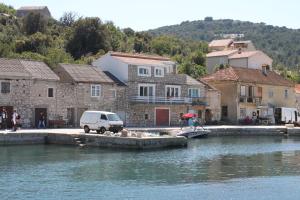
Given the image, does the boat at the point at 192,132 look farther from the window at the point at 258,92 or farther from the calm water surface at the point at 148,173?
the window at the point at 258,92

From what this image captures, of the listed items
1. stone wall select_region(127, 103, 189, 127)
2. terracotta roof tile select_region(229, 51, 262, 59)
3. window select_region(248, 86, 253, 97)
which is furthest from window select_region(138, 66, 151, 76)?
terracotta roof tile select_region(229, 51, 262, 59)

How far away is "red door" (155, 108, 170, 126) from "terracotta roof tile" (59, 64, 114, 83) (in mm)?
9154

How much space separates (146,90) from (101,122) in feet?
70.5

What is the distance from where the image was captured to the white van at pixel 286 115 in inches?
3383

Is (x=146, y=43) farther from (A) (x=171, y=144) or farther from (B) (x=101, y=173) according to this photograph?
(B) (x=101, y=173)

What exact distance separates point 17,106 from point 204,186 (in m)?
34.4

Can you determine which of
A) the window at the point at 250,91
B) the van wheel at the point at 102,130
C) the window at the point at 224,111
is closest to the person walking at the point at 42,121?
the van wheel at the point at 102,130

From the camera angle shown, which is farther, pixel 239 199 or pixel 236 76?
pixel 236 76

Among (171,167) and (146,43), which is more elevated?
(146,43)

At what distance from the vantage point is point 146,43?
148 metres

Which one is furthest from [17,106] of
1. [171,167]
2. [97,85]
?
[171,167]

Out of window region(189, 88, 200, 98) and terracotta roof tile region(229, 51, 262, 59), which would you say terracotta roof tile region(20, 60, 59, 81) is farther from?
terracotta roof tile region(229, 51, 262, 59)

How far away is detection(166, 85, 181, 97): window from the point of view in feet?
242

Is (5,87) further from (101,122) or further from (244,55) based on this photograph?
(244,55)
